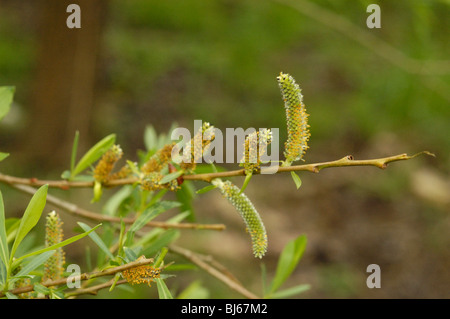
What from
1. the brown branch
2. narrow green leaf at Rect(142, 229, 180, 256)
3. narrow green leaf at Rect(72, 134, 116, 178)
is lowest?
narrow green leaf at Rect(142, 229, 180, 256)

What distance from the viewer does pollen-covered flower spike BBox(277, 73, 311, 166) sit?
1.93 ft

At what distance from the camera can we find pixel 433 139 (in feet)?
10.6

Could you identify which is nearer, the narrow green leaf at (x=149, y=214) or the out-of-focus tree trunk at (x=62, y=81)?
the narrow green leaf at (x=149, y=214)

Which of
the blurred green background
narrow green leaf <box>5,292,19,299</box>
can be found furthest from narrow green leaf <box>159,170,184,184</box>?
the blurred green background

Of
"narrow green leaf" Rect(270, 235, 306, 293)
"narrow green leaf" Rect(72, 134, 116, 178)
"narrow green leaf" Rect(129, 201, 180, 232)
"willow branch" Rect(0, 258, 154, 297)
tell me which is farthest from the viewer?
"narrow green leaf" Rect(270, 235, 306, 293)

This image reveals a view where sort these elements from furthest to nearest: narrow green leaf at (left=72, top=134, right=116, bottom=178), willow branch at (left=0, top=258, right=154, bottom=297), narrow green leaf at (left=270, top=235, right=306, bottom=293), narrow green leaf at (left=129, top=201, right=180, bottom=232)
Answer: narrow green leaf at (left=270, top=235, right=306, bottom=293)
narrow green leaf at (left=72, top=134, right=116, bottom=178)
narrow green leaf at (left=129, top=201, right=180, bottom=232)
willow branch at (left=0, top=258, right=154, bottom=297)

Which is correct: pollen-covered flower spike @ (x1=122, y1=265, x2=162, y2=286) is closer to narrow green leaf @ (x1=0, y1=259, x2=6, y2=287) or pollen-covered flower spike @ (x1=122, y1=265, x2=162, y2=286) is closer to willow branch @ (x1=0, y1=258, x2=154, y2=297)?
willow branch @ (x1=0, y1=258, x2=154, y2=297)

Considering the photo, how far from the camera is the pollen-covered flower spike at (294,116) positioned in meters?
0.59

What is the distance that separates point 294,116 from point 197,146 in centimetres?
13

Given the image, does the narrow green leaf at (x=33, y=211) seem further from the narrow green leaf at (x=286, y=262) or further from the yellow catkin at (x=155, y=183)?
the narrow green leaf at (x=286, y=262)

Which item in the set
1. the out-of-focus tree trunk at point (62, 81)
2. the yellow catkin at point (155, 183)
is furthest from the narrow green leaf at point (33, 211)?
the out-of-focus tree trunk at point (62, 81)

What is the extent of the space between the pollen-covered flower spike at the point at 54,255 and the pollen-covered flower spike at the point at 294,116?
11.0 inches

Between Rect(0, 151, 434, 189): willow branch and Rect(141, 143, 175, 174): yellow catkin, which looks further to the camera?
Rect(141, 143, 175, 174): yellow catkin

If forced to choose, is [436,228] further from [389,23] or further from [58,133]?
[58,133]
